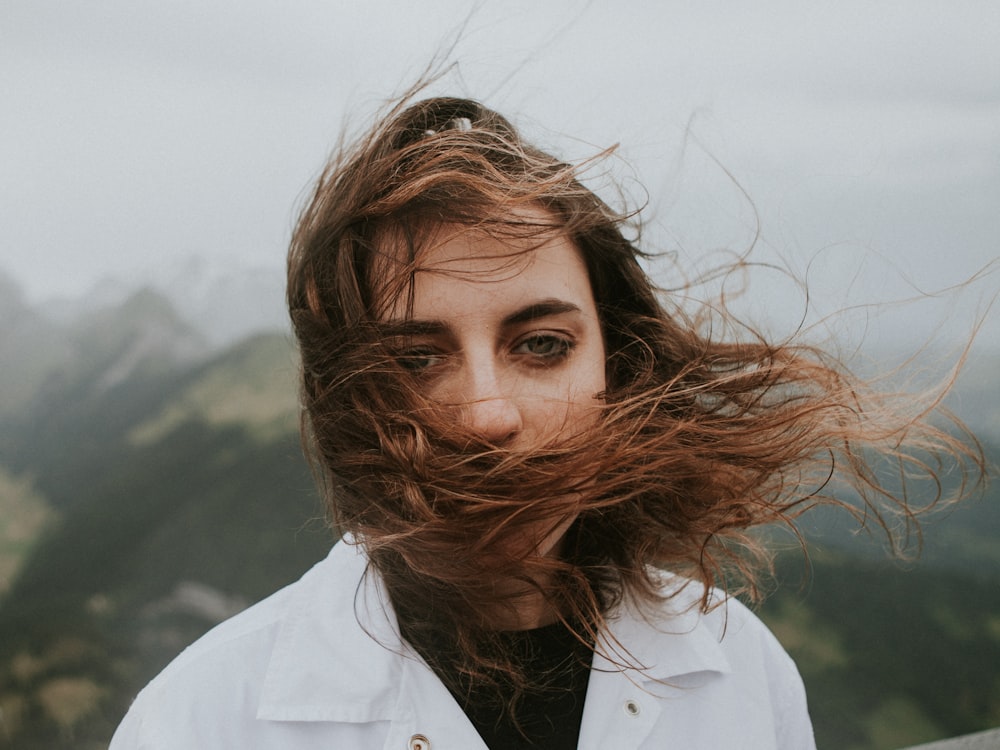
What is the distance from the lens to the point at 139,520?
1.18 metres

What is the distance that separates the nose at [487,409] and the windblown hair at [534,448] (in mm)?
15

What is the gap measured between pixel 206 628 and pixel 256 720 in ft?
1.44

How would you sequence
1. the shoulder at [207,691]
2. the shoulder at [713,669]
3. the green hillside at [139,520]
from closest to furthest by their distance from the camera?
the shoulder at [207,691]
the shoulder at [713,669]
the green hillside at [139,520]

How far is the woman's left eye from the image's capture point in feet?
2.85

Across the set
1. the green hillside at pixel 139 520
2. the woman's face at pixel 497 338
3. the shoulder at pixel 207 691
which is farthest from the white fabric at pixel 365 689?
the green hillside at pixel 139 520

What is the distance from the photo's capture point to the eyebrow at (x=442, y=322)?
2.74 feet

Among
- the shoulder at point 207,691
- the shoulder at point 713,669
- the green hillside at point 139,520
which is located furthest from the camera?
the green hillside at point 139,520

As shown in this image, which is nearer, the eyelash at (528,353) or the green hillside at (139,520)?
the eyelash at (528,353)

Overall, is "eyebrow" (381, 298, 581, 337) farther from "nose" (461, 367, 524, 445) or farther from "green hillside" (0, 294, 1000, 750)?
"green hillside" (0, 294, 1000, 750)

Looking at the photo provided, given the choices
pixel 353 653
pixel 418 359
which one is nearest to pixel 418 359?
pixel 418 359

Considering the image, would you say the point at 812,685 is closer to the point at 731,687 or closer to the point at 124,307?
the point at 731,687

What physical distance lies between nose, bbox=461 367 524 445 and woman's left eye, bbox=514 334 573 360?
0.06 meters

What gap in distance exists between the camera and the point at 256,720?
825mm

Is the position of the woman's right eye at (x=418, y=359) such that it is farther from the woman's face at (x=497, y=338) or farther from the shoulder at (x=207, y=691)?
the shoulder at (x=207, y=691)
